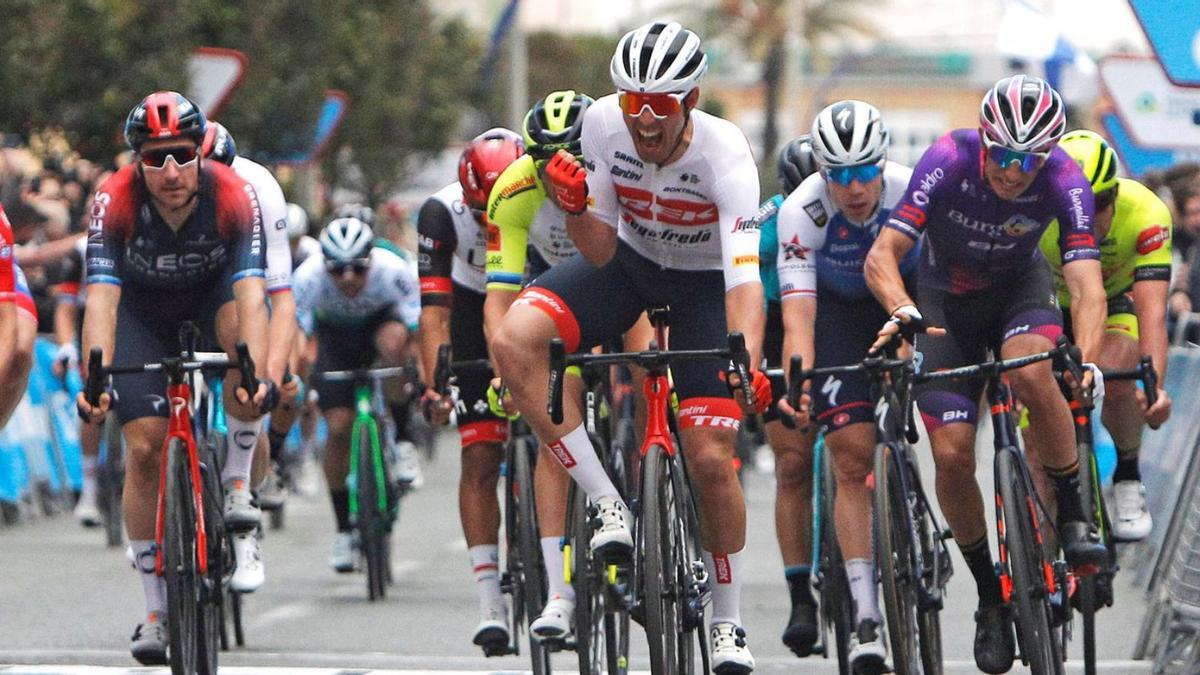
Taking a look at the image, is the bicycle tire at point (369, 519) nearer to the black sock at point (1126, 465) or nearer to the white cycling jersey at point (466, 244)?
the white cycling jersey at point (466, 244)

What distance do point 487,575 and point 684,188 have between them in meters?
2.21

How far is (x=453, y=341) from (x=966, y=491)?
2.77 metres

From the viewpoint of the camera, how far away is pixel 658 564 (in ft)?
25.7

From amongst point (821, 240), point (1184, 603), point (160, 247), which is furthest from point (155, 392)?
point (1184, 603)

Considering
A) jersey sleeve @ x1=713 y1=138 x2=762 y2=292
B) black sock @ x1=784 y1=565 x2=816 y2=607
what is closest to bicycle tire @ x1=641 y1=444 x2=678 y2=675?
jersey sleeve @ x1=713 y1=138 x2=762 y2=292

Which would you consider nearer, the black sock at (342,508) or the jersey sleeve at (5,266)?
the jersey sleeve at (5,266)

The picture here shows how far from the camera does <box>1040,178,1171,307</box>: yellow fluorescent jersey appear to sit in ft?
33.2

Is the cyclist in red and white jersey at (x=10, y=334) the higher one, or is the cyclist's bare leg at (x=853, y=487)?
the cyclist in red and white jersey at (x=10, y=334)

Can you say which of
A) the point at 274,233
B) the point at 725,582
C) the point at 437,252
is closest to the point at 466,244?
the point at 437,252

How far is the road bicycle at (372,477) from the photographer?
12.7 metres

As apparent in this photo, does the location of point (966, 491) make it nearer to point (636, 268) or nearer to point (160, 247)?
point (636, 268)

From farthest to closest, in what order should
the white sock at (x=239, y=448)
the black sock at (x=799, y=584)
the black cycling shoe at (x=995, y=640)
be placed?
the black sock at (x=799, y=584) → the white sock at (x=239, y=448) → the black cycling shoe at (x=995, y=640)

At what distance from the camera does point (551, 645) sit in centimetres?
854

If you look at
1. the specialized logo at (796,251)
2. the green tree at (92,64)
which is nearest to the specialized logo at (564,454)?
the specialized logo at (796,251)
